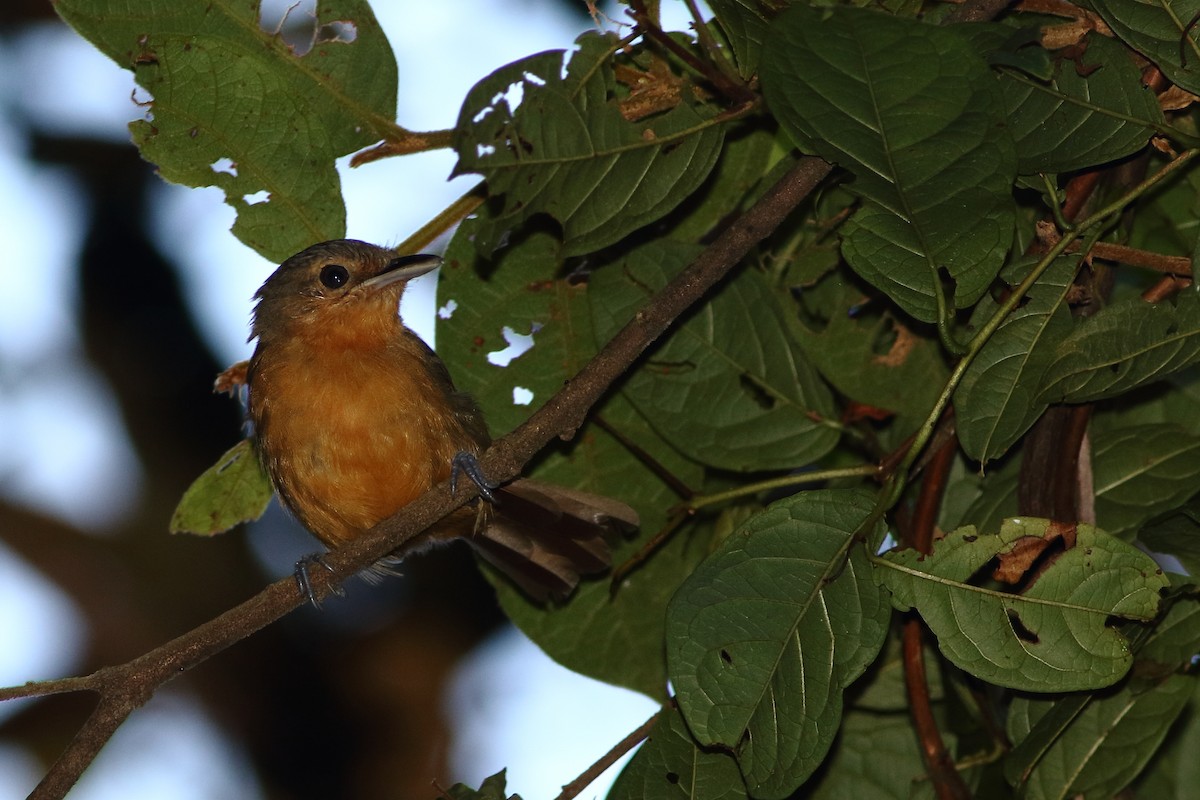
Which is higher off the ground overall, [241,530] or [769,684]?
[241,530]

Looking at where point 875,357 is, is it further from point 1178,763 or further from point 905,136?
point 1178,763

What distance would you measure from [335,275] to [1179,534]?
307 centimetres

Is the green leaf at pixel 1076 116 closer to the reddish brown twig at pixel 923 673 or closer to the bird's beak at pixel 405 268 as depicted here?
the reddish brown twig at pixel 923 673

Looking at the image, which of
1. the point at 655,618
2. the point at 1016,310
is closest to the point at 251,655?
the point at 655,618

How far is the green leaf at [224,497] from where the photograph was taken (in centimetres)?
352

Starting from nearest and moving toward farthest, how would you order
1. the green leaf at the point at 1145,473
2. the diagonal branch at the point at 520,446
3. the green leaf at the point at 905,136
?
the green leaf at the point at 905,136
the diagonal branch at the point at 520,446
the green leaf at the point at 1145,473

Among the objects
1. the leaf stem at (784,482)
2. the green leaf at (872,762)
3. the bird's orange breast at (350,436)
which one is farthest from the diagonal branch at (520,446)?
the green leaf at (872,762)

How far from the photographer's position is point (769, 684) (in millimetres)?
2496

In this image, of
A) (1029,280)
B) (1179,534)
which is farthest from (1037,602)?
(1029,280)

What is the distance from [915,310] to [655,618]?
4.70 ft

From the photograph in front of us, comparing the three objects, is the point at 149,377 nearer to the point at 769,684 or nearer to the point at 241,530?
the point at 241,530

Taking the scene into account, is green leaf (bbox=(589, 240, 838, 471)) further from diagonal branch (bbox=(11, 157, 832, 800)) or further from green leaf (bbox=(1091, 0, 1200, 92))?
green leaf (bbox=(1091, 0, 1200, 92))

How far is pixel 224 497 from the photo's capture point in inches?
142

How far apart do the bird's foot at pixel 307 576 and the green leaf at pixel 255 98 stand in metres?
0.90
